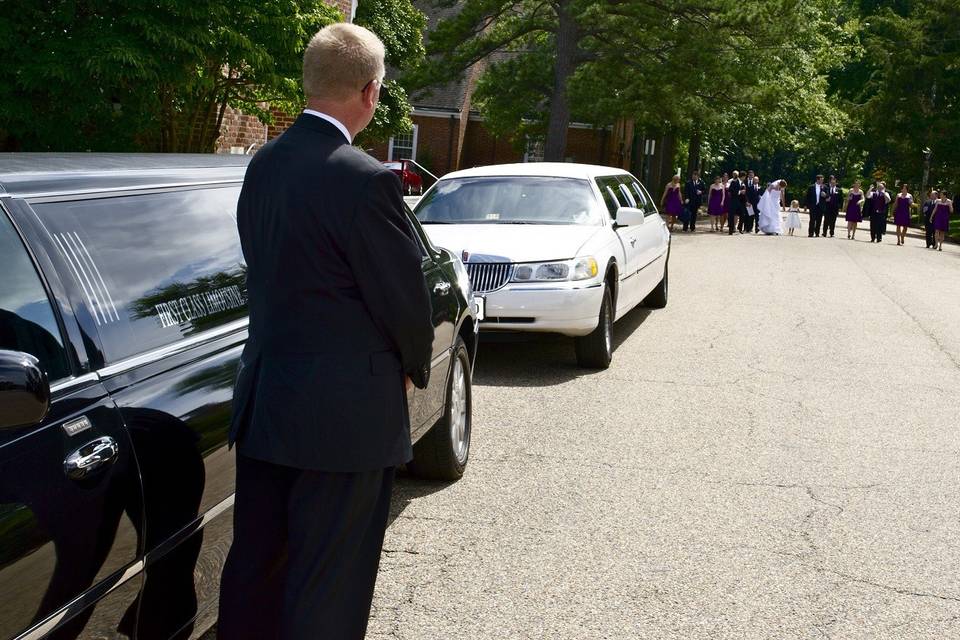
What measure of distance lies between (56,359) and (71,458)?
0.29m

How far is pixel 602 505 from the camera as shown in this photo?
19.1 feet

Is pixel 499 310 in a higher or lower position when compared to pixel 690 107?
lower

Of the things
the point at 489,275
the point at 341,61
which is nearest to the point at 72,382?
the point at 341,61

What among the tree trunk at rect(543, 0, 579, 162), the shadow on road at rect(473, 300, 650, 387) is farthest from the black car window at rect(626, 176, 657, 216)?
the tree trunk at rect(543, 0, 579, 162)

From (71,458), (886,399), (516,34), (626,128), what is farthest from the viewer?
(626,128)

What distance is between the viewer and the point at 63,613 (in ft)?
8.46

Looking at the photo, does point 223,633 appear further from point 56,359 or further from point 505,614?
point 505,614

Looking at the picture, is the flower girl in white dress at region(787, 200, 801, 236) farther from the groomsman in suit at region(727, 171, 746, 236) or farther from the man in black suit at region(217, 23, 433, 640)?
the man in black suit at region(217, 23, 433, 640)

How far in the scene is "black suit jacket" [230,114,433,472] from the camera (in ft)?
9.25

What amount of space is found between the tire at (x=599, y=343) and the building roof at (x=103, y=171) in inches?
212

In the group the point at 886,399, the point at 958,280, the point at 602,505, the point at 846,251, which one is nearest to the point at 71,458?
the point at 602,505

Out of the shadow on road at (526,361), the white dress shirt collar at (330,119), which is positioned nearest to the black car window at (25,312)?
the white dress shirt collar at (330,119)

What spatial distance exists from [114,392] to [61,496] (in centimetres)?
41

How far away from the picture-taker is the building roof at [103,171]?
3018 mm
